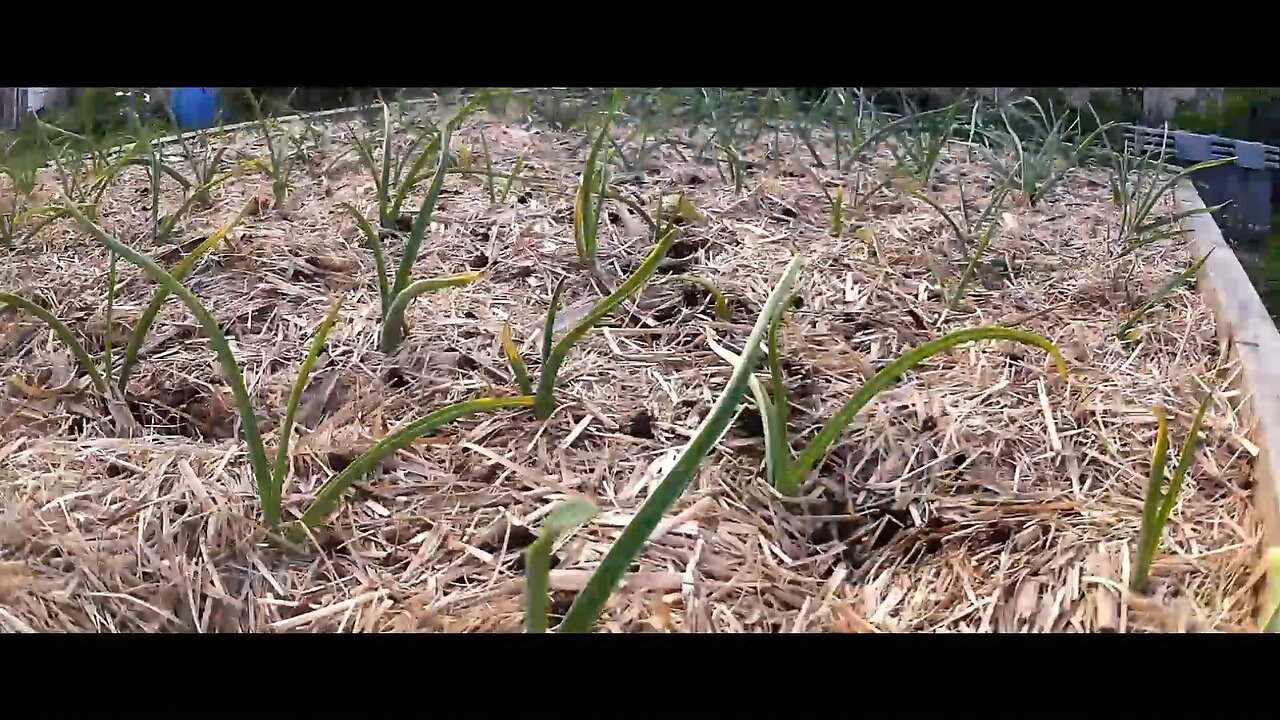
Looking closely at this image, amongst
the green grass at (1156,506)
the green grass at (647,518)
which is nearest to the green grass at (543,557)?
the green grass at (647,518)

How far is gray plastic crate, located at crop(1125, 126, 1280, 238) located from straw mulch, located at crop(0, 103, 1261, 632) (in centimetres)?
6

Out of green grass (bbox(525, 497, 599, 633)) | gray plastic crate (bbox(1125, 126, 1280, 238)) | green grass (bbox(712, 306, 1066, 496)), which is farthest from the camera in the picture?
gray plastic crate (bbox(1125, 126, 1280, 238))

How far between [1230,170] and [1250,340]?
16cm

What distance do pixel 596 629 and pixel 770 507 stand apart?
0.14 metres

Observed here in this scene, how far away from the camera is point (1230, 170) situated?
2.29ft

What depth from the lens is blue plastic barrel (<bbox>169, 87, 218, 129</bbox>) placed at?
70cm

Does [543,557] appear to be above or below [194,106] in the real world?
below

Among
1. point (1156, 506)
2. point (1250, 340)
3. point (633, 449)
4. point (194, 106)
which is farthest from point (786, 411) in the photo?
point (194, 106)

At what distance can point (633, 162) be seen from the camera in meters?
0.83

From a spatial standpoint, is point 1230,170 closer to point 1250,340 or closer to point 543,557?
point 1250,340

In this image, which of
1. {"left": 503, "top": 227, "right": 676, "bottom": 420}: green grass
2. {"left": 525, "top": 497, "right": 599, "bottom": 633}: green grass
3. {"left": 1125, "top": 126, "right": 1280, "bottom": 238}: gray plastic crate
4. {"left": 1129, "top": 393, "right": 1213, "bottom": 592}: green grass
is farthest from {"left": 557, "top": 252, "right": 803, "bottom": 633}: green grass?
{"left": 1125, "top": 126, "right": 1280, "bottom": 238}: gray plastic crate

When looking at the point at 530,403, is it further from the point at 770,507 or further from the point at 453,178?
the point at 453,178

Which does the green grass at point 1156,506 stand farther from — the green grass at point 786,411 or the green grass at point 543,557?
the green grass at point 543,557

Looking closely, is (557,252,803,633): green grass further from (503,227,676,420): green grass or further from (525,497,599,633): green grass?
(503,227,676,420): green grass
